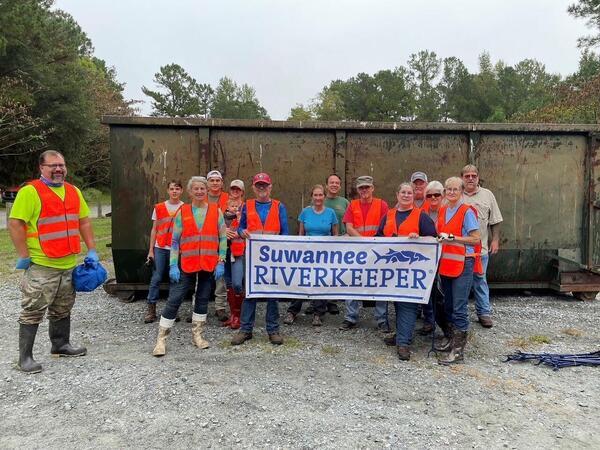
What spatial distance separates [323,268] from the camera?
14.9ft

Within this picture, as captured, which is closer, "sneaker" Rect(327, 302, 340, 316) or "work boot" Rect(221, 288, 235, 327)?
"work boot" Rect(221, 288, 235, 327)

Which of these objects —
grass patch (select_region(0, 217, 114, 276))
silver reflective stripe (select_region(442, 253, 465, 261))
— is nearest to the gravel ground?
silver reflective stripe (select_region(442, 253, 465, 261))

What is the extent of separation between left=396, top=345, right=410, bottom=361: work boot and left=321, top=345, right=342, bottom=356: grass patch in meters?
0.58

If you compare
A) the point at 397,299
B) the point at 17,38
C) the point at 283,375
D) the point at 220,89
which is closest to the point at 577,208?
the point at 397,299

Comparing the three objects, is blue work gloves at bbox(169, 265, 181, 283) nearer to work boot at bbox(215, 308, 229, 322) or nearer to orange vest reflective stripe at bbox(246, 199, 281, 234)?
Answer: orange vest reflective stripe at bbox(246, 199, 281, 234)

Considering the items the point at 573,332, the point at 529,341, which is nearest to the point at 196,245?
the point at 529,341

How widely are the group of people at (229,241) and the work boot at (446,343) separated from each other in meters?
0.01

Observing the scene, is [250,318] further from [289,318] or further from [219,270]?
[289,318]

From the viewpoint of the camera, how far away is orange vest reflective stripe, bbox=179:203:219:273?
418cm

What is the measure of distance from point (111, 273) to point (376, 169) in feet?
16.5

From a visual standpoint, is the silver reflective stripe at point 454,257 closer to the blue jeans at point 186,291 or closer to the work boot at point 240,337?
the work boot at point 240,337

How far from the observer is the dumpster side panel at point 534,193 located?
19.2ft

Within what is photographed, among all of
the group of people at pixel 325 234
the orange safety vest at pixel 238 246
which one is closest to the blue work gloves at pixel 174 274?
the group of people at pixel 325 234

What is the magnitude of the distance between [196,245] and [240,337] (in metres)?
1.03
